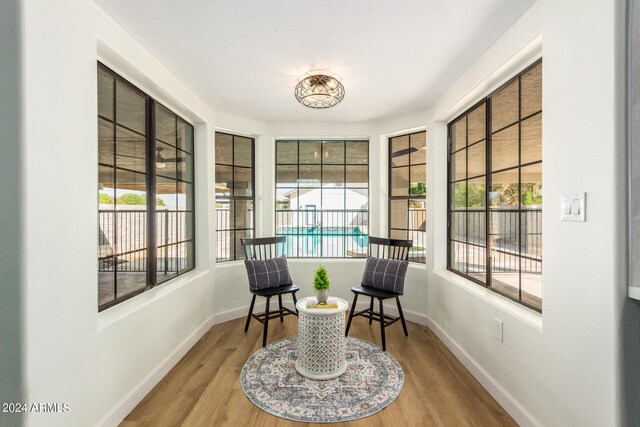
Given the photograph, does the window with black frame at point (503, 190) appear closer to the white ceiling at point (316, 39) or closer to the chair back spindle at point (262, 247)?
the white ceiling at point (316, 39)

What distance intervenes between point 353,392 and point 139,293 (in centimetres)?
181

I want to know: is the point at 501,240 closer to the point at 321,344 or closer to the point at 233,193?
the point at 321,344

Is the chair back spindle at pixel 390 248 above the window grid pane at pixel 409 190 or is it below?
below

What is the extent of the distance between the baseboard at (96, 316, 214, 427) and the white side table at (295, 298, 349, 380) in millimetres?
1090

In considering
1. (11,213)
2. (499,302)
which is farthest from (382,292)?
(11,213)

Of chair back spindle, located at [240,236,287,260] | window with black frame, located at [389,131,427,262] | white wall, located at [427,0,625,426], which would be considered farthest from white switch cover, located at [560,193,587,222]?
chair back spindle, located at [240,236,287,260]

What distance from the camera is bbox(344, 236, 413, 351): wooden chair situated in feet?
9.57

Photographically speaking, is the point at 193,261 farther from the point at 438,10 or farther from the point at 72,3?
A: the point at 438,10

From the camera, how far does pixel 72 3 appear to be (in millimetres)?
1538

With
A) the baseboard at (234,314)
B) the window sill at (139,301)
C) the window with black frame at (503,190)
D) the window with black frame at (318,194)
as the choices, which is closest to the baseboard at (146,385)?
the baseboard at (234,314)

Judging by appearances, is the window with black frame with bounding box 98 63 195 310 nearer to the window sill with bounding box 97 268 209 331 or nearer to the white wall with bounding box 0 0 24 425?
the window sill with bounding box 97 268 209 331

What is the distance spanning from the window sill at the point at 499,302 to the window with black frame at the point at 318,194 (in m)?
1.49

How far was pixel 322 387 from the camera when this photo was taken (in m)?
2.21

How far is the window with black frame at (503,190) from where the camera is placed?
6.42 ft
